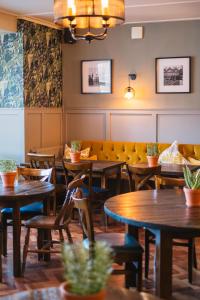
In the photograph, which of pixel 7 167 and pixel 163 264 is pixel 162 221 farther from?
pixel 7 167

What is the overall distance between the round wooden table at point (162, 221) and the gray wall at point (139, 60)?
12.5 ft

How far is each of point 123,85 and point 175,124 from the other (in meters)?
1.03

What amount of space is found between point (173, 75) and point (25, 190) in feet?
11.8

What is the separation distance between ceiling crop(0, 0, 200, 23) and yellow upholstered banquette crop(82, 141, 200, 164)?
71.9 inches

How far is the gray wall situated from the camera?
675 cm

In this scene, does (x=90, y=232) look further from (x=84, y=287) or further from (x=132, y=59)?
(x=132, y=59)

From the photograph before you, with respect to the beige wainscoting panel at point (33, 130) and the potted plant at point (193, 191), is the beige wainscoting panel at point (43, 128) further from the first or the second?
the potted plant at point (193, 191)

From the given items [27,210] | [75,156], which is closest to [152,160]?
[75,156]

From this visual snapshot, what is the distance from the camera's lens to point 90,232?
313 cm

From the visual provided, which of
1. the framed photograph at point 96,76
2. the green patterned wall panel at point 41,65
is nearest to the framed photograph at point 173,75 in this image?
the framed photograph at point 96,76

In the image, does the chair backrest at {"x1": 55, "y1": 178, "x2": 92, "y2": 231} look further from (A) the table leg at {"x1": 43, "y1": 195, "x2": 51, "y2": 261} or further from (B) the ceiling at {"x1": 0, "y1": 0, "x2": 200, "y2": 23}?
(B) the ceiling at {"x1": 0, "y1": 0, "x2": 200, "y2": 23}

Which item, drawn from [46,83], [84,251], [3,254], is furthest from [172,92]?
[84,251]

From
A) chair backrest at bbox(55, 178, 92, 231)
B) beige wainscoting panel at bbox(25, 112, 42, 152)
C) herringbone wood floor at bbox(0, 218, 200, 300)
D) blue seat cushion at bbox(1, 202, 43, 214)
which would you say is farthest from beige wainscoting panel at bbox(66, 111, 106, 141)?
chair backrest at bbox(55, 178, 92, 231)

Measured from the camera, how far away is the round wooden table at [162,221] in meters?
2.73
